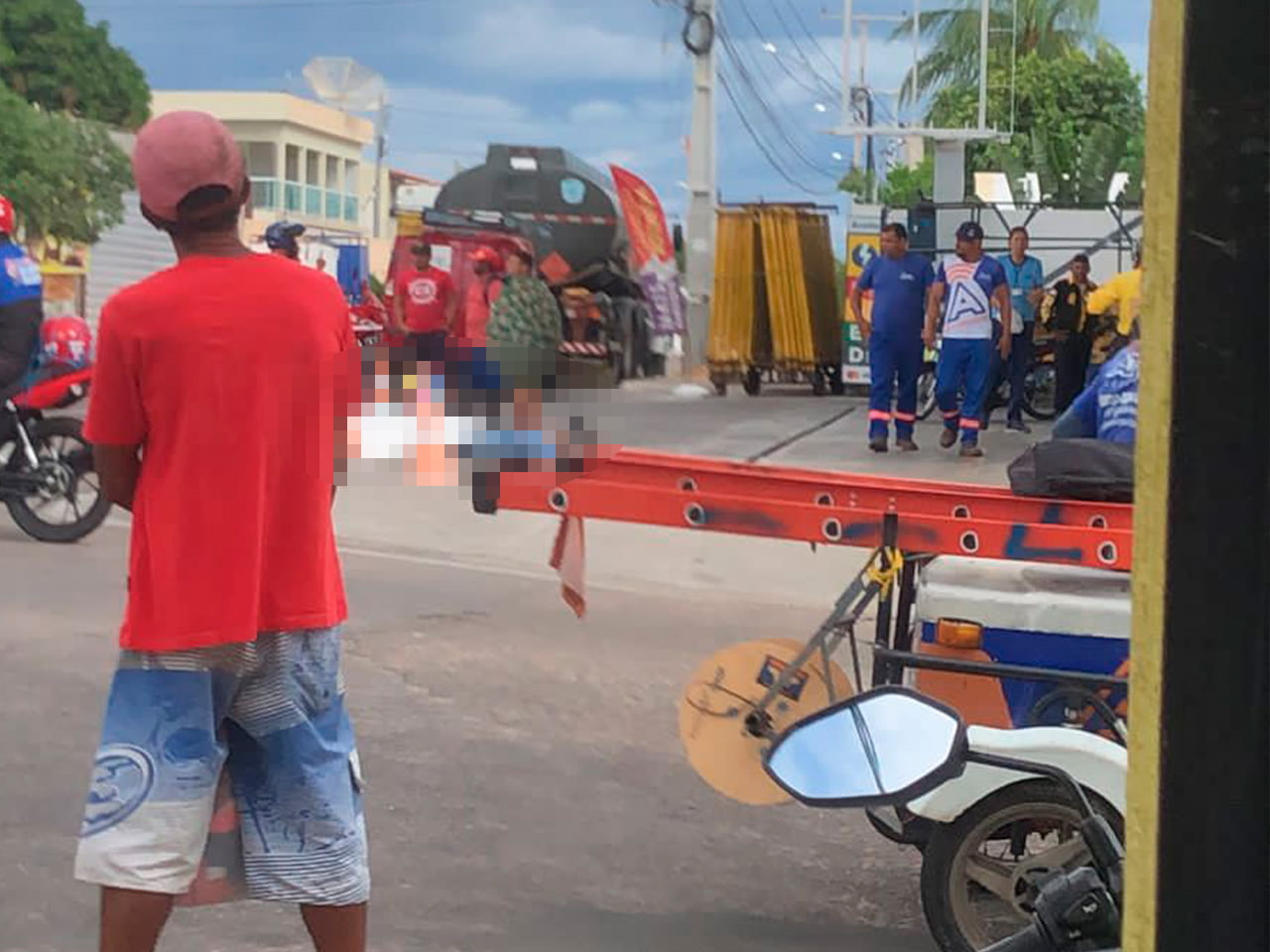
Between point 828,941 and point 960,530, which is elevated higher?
point 960,530

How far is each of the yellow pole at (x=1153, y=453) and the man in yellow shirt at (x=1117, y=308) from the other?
9.90ft

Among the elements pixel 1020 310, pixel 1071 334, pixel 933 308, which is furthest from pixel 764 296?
pixel 933 308

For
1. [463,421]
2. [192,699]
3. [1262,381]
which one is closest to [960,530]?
[463,421]

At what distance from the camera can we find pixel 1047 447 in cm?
435

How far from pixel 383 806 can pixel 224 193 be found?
2503 mm

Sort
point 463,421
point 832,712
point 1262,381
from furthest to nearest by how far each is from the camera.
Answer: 1. point 463,421
2. point 832,712
3. point 1262,381

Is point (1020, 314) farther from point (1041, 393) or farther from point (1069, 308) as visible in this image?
point (1041, 393)

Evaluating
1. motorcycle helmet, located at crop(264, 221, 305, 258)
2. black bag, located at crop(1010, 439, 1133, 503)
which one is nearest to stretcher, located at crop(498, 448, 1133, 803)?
black bag, located at crop(1010, 439, 1133, 503)

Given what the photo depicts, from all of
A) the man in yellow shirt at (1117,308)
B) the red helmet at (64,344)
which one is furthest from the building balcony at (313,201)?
the red helmet at (64,344)

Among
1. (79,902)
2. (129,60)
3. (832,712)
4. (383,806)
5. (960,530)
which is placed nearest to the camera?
(832,712)

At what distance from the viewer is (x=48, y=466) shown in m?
8.95

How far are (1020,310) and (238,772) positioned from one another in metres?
12.9

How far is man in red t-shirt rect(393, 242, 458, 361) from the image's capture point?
2.96 metres

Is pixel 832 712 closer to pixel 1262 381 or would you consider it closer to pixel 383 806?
pixel 1262 381
